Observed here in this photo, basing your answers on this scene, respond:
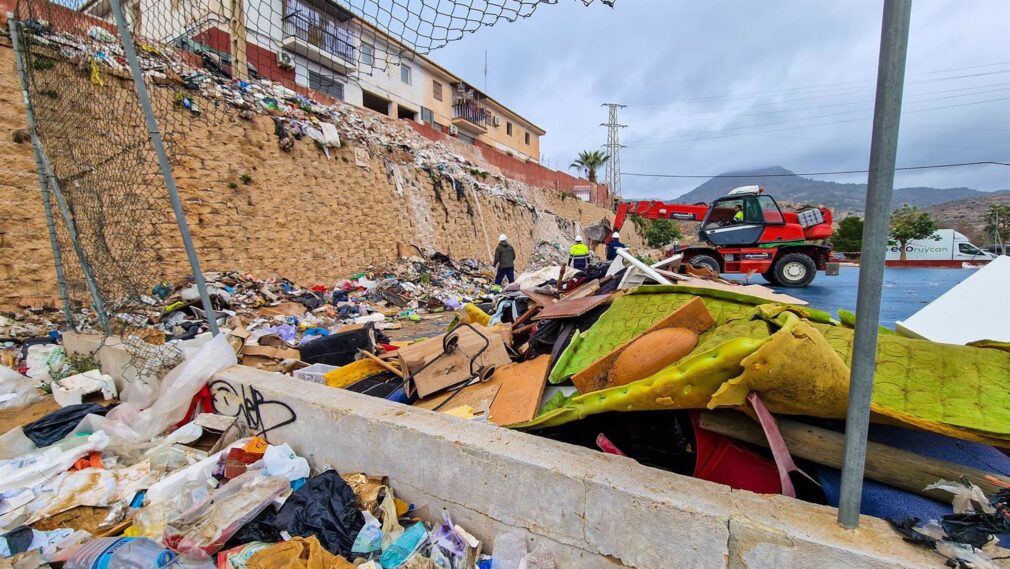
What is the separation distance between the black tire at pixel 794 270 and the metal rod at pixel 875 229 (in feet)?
27.7

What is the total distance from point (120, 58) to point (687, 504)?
7.96 metres

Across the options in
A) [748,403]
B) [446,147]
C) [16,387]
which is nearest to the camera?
[748,403]

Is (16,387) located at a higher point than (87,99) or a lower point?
lower

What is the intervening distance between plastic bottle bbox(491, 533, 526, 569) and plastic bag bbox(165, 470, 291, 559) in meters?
1.03

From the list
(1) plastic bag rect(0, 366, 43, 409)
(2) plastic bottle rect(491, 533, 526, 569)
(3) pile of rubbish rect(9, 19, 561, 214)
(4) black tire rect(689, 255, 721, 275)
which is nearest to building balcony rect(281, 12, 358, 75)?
(3) pile of rubbish rect(9, 19, 561, 214)

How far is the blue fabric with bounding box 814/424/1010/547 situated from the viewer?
1.29 m

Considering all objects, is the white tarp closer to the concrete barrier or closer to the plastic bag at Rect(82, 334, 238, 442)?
the concrete barrier

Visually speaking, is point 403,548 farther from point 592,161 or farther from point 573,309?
point 592,161

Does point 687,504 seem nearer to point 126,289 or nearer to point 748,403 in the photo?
point 748,403

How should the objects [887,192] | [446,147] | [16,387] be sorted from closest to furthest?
[887,192]
[16,387]
[446,147]

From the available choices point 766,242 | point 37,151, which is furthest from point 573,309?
point 766,242

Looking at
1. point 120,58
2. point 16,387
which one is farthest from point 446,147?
point 16,387

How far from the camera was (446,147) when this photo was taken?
18.3 meters

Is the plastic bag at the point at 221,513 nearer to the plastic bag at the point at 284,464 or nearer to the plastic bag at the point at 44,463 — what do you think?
the plastic bag at the point at 284,464
